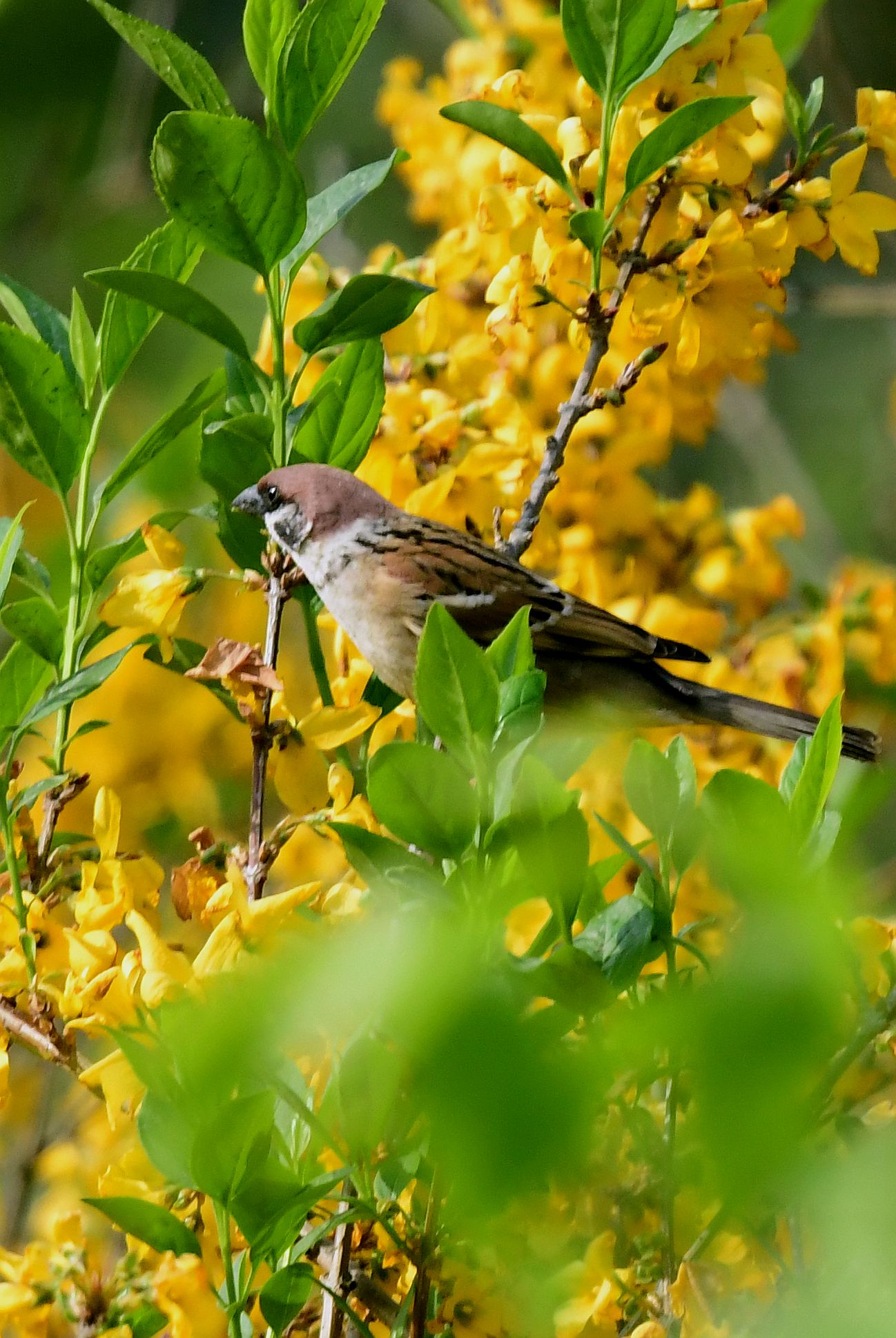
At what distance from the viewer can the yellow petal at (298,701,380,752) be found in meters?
1.39

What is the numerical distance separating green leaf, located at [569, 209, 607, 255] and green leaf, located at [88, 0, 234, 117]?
35 centimetres

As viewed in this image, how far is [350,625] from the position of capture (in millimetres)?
2131

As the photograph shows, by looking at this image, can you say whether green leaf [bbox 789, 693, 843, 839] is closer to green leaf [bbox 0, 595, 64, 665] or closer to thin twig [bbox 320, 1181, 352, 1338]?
thin twig [bbox 320, 1181, 352, 1338]

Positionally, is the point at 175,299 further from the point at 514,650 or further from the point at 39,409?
the point at 514,650

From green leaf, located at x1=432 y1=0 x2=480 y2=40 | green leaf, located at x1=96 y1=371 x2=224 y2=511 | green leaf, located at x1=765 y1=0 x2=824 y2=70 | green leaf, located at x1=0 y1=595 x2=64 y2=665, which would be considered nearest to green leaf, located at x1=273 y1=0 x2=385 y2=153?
green leaf, located at x1=96 y1=371 x2=224 y2=511

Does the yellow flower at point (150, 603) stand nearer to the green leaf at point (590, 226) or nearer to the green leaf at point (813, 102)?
the green leaf at point (590, 226)

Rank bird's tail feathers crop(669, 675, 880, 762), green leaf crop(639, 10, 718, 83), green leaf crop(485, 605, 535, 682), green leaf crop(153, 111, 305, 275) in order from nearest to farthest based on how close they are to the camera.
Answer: green leaf crop(485, 605, 535, 682) → green leaf crop(153, 111, 305, 275) → green leaf crop(639, 10, 718, 83) → bird's tail feathers crop(669, 675, 880, 762)

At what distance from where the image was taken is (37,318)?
60.7 inches

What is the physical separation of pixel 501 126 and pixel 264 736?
2.11 ft

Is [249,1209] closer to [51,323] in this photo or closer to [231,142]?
[231,142]

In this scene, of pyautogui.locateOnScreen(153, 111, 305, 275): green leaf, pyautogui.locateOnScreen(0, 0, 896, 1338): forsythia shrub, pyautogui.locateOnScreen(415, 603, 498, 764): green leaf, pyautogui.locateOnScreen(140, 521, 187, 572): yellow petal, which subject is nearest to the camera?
pyautogui.locateOnScreen(0, 0, 896, 1338): forsythia shrub

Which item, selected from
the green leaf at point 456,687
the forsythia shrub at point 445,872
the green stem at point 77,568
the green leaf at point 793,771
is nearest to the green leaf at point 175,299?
the forsythia shrub at point 445,872

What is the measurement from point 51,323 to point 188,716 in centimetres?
109

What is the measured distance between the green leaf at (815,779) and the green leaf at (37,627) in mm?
734
